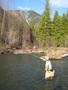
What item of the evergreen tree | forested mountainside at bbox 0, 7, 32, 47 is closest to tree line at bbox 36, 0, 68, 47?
the evergreen tree

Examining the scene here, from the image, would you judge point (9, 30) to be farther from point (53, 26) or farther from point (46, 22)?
point (53, 26)

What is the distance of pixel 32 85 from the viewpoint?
27.9ft

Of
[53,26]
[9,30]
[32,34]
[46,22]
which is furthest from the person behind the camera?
[32,34]

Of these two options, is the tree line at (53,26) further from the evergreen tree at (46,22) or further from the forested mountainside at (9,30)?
the forested mountainside at (9,30)

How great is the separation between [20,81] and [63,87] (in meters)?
3.30

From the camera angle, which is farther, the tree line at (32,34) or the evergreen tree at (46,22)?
the evergreen tree at (46,22)

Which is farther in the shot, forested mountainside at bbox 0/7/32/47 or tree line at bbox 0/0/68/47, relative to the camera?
tree line at bbox 0/0/68/47

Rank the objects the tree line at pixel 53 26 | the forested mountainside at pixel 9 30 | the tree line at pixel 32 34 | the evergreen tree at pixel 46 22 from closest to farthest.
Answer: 1. the forested mountainside at pixel 9 30
2. the tree line at pixel 32 34
3. the tree line at pixel 53 26
4. the evergreen tree at pixel 46 22

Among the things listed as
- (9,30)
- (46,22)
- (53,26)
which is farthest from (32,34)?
(9,30)

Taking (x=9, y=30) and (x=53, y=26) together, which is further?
(x=53, y=26)

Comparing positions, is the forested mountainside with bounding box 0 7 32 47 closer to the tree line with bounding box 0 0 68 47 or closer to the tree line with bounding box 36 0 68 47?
the tree line with bounding box 0 0 68 47

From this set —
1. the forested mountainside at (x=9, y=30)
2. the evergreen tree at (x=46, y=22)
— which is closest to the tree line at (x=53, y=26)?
the evergreen tree at (x=46, y=22)

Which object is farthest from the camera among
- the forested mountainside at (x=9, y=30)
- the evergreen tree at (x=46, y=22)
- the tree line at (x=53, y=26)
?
the evergreen tree at (x=46, y=22)

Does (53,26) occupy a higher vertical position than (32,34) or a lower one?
higher
